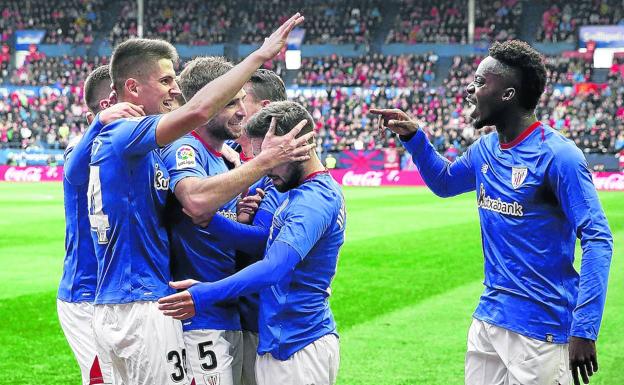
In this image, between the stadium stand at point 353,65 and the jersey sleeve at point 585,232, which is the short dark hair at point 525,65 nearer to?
the jersey sleeve at point 585,232

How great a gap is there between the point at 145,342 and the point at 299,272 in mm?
771

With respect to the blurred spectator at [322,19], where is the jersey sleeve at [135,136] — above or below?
above

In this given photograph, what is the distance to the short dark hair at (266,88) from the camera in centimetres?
516

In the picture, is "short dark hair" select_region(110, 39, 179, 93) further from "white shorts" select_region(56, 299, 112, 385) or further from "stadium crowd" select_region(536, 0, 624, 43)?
"stadium crowd" select_region(536, 0, 624, 43)

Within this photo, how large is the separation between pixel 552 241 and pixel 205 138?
1.79 metres

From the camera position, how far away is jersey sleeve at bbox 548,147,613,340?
3.99 meters

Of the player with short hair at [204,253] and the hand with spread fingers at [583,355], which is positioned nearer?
the hand with spread fingers at [583,355]

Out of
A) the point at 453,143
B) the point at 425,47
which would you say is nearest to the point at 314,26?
the point at 425,47

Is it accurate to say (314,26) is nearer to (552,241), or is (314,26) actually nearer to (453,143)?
(453,143)

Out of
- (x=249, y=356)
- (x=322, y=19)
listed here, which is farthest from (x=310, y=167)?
(x=322, y=19)

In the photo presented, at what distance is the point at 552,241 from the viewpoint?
14.6ft

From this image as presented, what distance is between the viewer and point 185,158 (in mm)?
4312

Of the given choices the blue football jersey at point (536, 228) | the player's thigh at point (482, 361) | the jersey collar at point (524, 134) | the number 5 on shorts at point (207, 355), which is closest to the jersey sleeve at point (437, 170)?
the blue football jersey at point (536, 228)

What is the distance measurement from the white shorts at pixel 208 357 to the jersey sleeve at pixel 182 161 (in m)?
0.73
